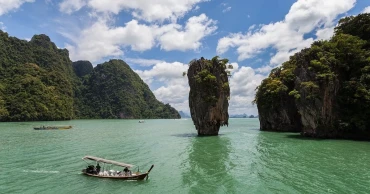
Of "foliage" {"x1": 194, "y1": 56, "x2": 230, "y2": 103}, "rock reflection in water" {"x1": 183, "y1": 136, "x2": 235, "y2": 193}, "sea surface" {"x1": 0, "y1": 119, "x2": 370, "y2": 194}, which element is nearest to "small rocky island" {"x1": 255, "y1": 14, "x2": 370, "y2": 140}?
"sea surface" {"x1": 0, "y1": 119, "x2": 370, "y2": 194}

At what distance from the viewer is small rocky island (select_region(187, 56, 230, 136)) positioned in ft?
167

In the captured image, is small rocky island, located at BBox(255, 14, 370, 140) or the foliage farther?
the foliage

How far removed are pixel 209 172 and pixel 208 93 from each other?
28503 mm

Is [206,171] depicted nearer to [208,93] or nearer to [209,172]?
[209,172]

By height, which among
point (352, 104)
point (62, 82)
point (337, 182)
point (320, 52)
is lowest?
point (337, 182)

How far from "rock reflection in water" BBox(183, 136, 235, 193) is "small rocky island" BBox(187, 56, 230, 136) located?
16.5m

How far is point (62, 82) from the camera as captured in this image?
17050cm

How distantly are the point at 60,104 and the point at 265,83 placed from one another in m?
118

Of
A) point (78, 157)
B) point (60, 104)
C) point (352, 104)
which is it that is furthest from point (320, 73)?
point (60, 104)

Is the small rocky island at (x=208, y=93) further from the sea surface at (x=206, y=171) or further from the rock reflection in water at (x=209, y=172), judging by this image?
the rock reflection in water at (x=209, y=172)

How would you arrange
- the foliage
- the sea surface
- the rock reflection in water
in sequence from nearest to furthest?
the sea surface
the rock reflection in water
the foliage

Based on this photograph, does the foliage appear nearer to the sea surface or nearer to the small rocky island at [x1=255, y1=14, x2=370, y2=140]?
the small rocky island at [x1=255, y1=14, x2=370, y2=140]

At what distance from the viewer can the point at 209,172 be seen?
23.7 metres

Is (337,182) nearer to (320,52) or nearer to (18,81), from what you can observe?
(320,52)
